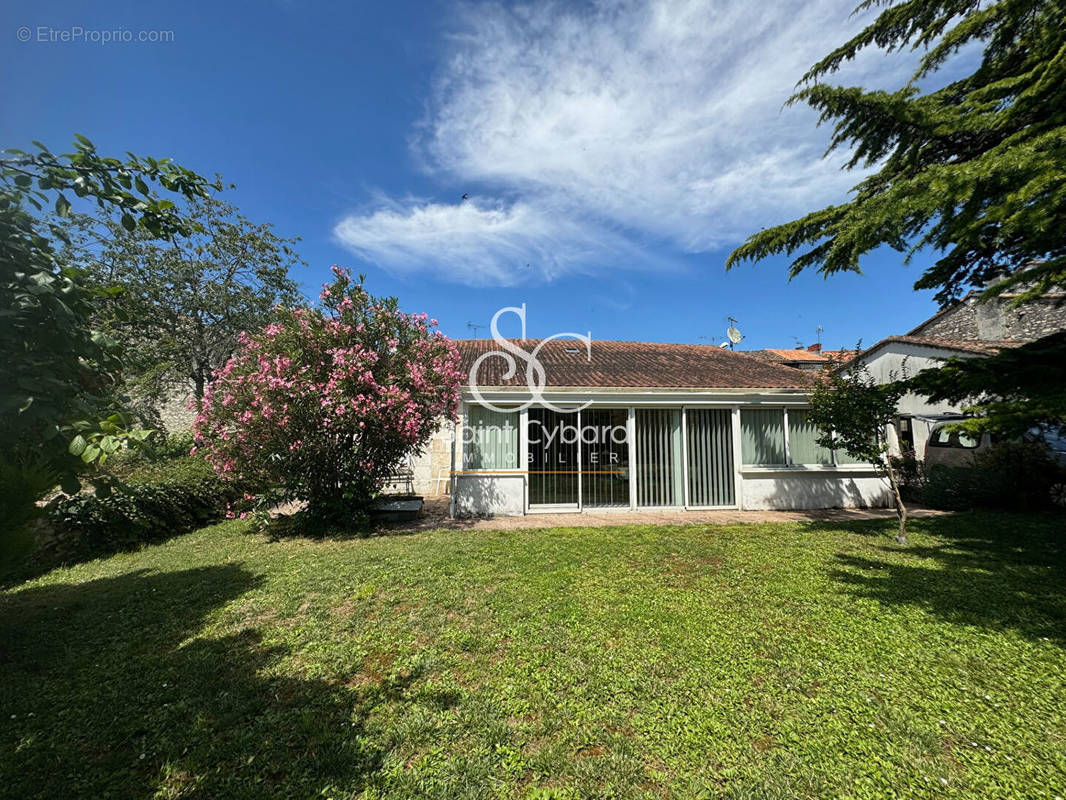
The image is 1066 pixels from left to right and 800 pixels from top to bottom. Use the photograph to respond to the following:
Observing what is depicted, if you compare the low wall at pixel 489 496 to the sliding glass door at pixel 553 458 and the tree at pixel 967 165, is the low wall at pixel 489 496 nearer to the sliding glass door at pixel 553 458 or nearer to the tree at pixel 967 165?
the sliding glass door at pixel 553 458

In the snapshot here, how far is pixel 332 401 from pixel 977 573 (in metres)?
11.3

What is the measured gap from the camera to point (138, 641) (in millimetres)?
4324

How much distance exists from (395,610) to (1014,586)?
8469 millimetres

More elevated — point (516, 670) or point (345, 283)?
point (345, 283)

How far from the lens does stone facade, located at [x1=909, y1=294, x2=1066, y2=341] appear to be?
1542 cm

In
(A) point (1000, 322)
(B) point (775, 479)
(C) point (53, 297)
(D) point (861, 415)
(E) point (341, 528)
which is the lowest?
(E) point (341, 528)

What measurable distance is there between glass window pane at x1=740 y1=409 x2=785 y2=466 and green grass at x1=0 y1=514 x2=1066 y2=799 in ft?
16.3

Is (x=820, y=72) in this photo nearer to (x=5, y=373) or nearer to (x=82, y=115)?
(x=82, y=115)

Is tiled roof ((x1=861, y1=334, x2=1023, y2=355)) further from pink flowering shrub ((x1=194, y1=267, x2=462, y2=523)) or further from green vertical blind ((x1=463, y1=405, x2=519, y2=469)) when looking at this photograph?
pink flowering shrub ((x1=194, y1=267, x2=462, y2=523))

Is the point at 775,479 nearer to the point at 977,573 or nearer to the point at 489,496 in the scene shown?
the point at 977,573

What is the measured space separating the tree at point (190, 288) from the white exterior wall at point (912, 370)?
910 inches

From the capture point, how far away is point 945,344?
13352mm

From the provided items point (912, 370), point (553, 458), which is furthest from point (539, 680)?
point (912, 370)

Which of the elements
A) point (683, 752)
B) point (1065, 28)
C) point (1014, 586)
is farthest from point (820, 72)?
point (683, 752)
